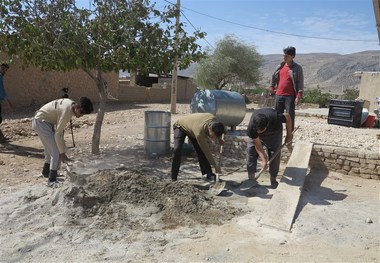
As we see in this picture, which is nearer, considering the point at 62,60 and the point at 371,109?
the point at 62,60

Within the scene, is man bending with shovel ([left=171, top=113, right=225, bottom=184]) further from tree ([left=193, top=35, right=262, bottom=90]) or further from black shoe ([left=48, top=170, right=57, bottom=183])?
tree ([left=193, top=35, right=262, bottom=90])

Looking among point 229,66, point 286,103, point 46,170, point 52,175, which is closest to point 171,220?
point 52,175

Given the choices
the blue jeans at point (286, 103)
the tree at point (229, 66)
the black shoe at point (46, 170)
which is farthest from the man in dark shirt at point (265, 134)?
the tree at point (229, 66)

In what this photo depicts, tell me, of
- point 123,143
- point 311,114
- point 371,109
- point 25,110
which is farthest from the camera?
point 371,109

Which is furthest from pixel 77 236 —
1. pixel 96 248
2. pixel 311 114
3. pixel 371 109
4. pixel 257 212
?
pixel 371 109

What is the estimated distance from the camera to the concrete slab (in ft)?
→ 14.8

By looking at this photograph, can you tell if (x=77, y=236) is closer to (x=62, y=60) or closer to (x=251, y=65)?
(x=62, y=60)

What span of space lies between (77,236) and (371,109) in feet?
56.2

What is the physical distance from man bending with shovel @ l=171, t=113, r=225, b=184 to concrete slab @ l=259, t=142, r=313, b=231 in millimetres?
973

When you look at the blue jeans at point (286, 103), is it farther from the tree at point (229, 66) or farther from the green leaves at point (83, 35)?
the tree at point (229, 66)

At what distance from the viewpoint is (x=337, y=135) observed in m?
10.3

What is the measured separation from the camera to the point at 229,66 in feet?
90.1

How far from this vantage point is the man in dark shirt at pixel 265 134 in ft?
17.2

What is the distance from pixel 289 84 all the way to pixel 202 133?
92.7 inches
